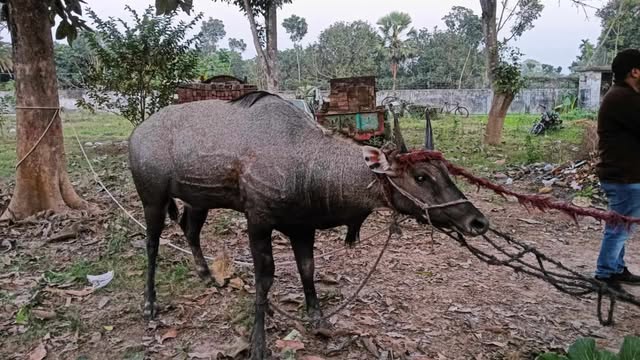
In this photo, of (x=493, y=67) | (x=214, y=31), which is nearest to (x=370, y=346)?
→ (x=493, y=67)

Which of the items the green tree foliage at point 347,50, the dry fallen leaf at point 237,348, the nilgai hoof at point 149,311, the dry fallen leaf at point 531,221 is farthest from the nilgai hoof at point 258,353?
the green tree foliage at point 347,50

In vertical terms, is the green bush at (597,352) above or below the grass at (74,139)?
below

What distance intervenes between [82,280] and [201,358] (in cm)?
180

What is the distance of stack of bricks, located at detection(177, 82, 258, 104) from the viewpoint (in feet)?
31.9

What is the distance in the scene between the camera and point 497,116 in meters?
12.5

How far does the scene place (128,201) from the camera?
7.24 m

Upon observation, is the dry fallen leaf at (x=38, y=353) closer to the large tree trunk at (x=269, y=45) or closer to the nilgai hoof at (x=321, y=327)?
the nilgai hoof at (x=321, y=327)

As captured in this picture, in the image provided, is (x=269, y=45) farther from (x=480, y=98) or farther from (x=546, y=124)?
(x=480, y=98)

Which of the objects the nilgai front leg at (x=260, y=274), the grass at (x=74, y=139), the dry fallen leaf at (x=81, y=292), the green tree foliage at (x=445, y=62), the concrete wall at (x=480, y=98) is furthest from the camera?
the green tree foliage at (x=445, y=62)

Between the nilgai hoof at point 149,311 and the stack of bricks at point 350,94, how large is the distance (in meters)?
8.34

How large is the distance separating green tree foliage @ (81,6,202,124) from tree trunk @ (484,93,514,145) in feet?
23.4

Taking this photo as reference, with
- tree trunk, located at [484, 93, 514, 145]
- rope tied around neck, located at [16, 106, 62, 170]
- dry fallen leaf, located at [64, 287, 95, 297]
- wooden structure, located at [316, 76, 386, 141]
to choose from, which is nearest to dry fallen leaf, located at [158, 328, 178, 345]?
dry fallen leaf, located at [64, 287, 95, 297]

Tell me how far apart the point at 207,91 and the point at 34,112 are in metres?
4.09

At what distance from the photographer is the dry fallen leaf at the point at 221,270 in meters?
4.57
